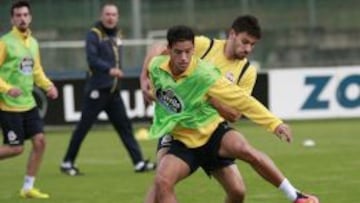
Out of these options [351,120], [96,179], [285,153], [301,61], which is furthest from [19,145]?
[301,61]

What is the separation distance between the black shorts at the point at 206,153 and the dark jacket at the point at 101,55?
6.08m

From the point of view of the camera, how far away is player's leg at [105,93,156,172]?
1452 centimetres

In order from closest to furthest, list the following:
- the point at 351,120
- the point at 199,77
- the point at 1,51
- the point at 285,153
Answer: the point at 199,77 < the point at 1,51 < the point at 285,153 < the point at 351,120

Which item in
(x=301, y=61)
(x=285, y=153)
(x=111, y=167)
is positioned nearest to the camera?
(x=111, y=167)

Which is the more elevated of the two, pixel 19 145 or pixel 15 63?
pixel 15 63

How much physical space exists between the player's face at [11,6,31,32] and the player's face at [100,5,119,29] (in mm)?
2327

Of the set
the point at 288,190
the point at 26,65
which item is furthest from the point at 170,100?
the point at 26,65

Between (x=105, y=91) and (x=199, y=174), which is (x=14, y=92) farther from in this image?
(x=199, y=174)

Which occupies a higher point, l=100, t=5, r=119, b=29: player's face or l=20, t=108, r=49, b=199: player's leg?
l=100, t=5, r=119, b=29: player's face

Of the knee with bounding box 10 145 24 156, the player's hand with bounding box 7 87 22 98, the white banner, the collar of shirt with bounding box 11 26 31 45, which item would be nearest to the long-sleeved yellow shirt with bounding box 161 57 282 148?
the player's hand with bounding box 7 87 22 98

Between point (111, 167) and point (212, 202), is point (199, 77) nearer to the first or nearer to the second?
point (212, 202)

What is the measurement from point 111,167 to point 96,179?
1675 millimetres

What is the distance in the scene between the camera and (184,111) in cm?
856

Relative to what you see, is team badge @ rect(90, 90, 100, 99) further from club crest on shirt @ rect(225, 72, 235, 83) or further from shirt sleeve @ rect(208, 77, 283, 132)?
shirt sleeve @ rect(208, 77, 283, 132)
